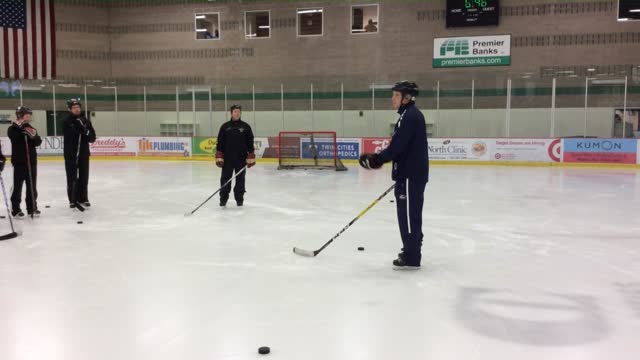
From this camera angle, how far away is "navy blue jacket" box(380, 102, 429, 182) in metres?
4.25

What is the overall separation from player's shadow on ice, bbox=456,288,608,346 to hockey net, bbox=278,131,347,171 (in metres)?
12.2

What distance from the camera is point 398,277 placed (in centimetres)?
433

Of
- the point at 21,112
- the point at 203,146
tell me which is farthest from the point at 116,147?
the point at 21,112

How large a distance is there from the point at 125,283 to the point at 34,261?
1.21 m

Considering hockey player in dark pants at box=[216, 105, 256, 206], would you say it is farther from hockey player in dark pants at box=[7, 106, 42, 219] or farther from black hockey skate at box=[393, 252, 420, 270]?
black hockey skate at box=[393, 252, 420, 270]

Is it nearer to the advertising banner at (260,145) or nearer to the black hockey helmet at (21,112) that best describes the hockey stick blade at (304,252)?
the black hockey helmet at (21,112)

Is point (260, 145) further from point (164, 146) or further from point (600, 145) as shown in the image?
point (600, 145)

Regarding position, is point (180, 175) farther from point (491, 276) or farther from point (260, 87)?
point (491, 276)

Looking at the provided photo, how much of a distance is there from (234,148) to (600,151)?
11710 mm

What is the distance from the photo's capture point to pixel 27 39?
803 inches

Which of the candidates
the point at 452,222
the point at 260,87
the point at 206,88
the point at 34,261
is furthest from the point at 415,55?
the point at 34,261

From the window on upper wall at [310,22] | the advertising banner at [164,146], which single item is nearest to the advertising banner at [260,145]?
the advertising banner at [164,146]

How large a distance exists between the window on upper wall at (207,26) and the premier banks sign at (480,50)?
376 inches

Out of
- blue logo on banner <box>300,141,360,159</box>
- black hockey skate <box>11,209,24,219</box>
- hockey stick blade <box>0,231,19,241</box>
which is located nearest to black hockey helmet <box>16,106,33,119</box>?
black hockey skate <box>11,209,24,219</box>
